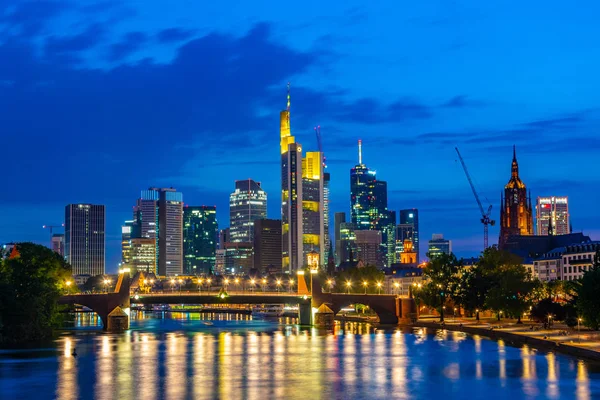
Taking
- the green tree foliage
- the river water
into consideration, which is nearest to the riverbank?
the river water

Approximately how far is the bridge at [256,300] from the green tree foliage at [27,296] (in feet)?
50.7

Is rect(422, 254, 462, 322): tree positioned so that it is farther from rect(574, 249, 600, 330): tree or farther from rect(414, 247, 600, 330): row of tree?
rect(574, 249, 600, 330): tree

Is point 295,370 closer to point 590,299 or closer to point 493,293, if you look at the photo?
point 590,299

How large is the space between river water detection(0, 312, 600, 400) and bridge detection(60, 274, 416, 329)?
28.2 metres

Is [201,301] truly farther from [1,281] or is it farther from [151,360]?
[151,360]

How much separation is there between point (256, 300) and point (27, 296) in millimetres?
55992

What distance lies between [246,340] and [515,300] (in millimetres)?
48263

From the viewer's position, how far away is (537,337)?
13200 centimetres

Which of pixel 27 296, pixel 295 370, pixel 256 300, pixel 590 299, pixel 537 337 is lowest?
pixel 295 370

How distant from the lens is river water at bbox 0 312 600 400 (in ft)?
299

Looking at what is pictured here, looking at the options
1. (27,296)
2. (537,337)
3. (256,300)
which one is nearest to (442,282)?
(256,300)

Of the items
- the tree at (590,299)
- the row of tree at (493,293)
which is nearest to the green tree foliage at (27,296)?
the row of tree at (493,293)

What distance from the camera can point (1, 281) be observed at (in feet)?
452

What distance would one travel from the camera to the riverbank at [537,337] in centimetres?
11412
